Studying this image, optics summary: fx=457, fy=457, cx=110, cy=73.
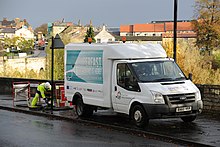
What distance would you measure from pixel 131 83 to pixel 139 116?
110 centimetres

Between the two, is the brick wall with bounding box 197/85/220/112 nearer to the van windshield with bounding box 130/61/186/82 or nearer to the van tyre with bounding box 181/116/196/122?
the van tyre with bounding box 181/116/196/122

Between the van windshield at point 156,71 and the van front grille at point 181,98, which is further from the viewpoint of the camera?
the van windshield at point 156,71

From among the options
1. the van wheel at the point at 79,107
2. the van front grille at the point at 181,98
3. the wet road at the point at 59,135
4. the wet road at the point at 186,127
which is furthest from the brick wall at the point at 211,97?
the wet road at the point at 59,135

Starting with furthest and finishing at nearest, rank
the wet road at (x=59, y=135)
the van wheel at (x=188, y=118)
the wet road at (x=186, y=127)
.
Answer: the van wheel at (x=188, y=118) → the wet road at (x=186, y=127) → the wet road at (x=59, y=135)

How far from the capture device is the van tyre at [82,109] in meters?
16.7

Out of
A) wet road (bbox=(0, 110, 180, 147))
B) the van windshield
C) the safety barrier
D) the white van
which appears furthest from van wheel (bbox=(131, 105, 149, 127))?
the safety barrier

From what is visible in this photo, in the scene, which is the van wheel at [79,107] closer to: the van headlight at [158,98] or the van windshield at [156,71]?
the van windshield at [156,71]

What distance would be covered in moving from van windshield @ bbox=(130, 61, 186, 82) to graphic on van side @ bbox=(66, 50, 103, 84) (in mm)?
1648

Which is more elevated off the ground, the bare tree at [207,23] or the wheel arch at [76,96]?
the bare tree at [207,23]

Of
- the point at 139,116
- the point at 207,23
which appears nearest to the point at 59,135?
the point at 139,116

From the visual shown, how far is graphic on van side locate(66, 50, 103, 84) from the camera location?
15625 mm

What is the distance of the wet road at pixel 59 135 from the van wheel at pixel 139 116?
742 mm

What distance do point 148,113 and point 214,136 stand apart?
2123 mm

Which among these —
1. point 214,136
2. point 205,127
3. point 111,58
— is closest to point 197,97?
point 205,127
